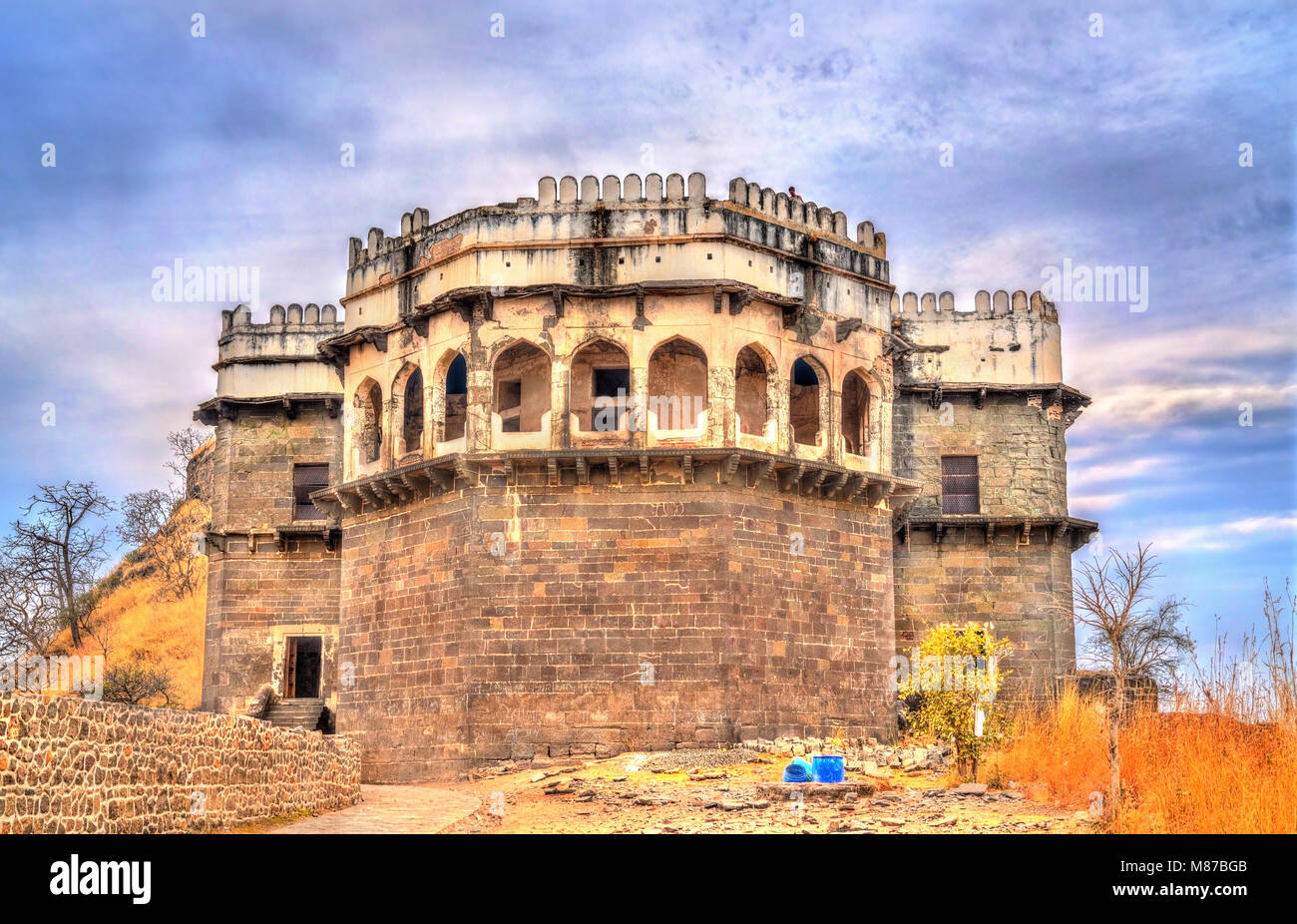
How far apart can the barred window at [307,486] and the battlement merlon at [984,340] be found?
1246 centimetres

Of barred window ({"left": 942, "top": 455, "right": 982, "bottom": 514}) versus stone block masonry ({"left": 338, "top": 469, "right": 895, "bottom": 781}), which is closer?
stone block masonry ({"left": 338, "top": 469, "right": 895, "bottom": 781})

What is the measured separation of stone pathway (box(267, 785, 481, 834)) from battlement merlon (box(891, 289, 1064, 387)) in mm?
14219

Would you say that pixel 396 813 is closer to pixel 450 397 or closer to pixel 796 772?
pixel 796 772

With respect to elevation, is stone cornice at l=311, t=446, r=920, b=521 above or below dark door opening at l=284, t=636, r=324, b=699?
above

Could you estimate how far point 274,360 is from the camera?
105 ft

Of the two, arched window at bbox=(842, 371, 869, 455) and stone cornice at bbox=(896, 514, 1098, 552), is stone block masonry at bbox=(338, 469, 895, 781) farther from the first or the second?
stone cornice at bbox=(896, 514, 1098, 552)

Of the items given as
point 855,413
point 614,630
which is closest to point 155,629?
point 855,413

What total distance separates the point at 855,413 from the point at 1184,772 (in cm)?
1258

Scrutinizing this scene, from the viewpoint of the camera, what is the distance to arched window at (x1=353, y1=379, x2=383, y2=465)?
2642 centimetres

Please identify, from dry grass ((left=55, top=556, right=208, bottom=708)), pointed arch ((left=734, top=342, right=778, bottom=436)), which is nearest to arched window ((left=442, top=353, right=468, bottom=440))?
pointed arch ((left=734, top=342, right=778, bottom=436))

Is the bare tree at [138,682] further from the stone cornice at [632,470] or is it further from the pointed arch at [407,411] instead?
the stone cornice at [632,470]

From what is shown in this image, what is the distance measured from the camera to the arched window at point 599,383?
79.0ft
